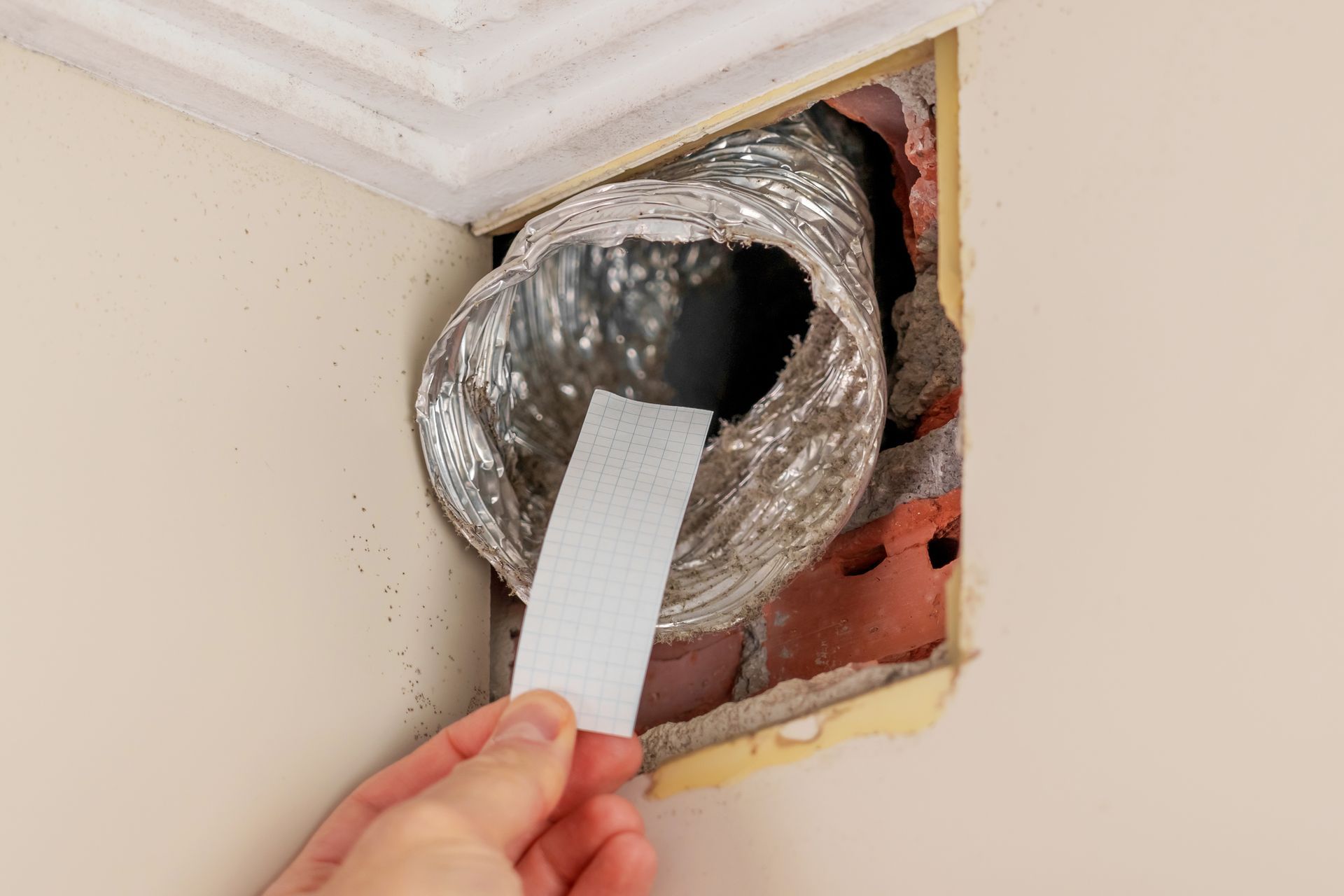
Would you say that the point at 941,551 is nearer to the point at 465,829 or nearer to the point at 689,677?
the point at 689,677

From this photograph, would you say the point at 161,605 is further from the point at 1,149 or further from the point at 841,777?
the point at 841,777

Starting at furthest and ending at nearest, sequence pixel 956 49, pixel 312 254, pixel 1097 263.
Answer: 1. pixel 312 254
2. pixel 956 49
3. pixel 1097 263

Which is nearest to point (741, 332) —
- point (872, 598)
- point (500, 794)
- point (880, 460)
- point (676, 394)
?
point (676, 394)

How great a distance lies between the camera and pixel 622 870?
2.47 ft

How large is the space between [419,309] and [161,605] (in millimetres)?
370

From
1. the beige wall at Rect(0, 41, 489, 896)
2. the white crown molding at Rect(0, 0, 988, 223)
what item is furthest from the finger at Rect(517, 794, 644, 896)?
the white crown molding at Rect(0, 0, 988, 223)

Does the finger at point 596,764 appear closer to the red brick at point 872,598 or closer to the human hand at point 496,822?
the human hand at point 496,822

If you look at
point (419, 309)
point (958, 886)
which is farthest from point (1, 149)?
point (958, 886)

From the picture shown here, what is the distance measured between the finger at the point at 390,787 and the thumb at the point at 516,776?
0.15 feet

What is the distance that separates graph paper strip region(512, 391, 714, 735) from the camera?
81 cm

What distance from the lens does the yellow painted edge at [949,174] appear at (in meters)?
0.77

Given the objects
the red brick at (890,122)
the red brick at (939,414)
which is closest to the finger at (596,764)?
the red brick at (939,414)

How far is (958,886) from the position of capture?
25.7 inches

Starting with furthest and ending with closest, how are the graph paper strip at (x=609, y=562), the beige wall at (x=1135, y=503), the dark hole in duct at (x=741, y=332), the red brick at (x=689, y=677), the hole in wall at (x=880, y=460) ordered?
the dark hole in duct at (x=741, y=332) → the red brick at (x=689, y=677) → the hole in wall at (x=880, y=460) → the graph paper strip at (x=609, y=562) → the beige wall at (x=1135, y=503)
